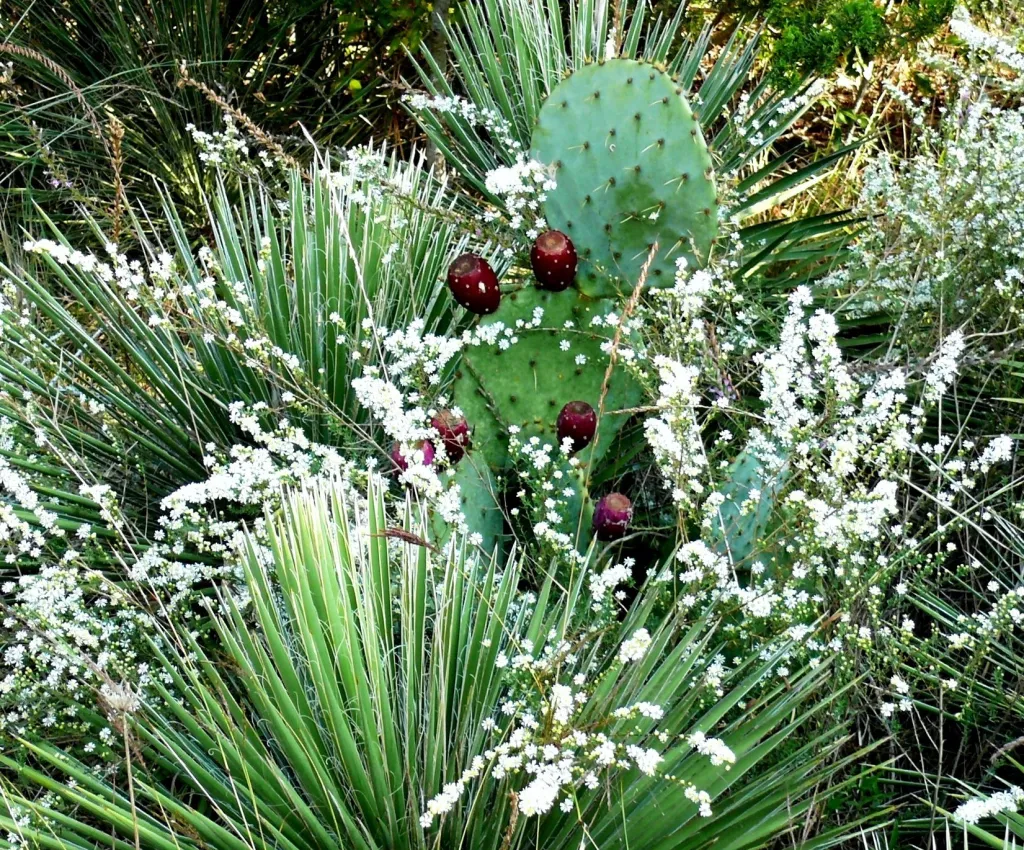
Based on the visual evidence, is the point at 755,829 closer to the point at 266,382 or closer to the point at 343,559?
the point at 343,559

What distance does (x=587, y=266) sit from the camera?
2.55 m

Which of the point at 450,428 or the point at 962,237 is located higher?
the point at 962,237

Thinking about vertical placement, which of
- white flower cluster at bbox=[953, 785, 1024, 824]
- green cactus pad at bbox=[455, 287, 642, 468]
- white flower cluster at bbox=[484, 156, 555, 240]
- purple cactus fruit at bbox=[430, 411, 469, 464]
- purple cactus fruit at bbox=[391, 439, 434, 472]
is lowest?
white flower cluster at bbox=[953, 785, 1024, 824]

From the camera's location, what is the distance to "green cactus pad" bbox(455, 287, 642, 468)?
7.89 feet

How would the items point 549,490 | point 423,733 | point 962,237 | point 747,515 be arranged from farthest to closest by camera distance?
point 962,237
point 549,490
point 747,515
point 423,733

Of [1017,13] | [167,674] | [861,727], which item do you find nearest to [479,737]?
[167,674]

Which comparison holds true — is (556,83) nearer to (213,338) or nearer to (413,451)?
(213,338)

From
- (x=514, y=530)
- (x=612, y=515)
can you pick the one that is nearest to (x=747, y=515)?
(x=612, y=515)

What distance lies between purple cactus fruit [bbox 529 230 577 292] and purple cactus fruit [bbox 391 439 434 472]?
0.50 metres

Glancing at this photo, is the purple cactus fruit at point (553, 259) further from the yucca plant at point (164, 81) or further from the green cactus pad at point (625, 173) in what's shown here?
the yucca plant at point (164, 81)

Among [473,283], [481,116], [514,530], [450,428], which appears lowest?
[514,530]

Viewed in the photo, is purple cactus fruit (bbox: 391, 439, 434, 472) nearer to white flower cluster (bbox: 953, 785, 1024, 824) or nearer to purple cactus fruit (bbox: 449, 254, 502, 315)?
purple cactus fruit (bbox: 449, 254, 502, 315)

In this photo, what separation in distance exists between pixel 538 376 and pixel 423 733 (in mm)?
967

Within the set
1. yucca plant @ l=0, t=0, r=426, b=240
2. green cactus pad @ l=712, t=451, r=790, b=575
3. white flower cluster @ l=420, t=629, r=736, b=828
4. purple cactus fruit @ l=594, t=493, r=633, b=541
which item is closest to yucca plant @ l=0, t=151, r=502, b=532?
purple cactus fruit @ l=594, t=493, r=633, b=541
